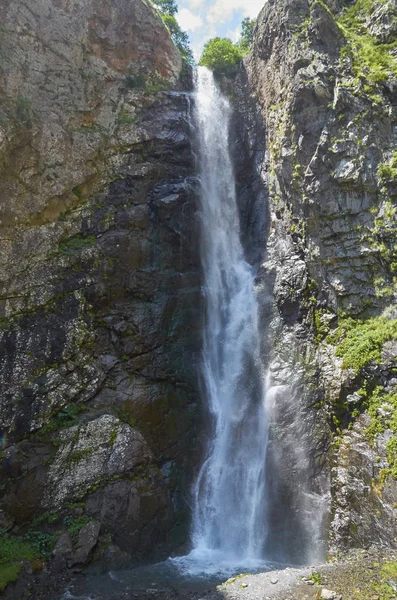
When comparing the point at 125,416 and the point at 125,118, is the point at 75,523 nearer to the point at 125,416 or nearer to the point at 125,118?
the point at 125,416

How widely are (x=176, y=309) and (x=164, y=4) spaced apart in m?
27.6

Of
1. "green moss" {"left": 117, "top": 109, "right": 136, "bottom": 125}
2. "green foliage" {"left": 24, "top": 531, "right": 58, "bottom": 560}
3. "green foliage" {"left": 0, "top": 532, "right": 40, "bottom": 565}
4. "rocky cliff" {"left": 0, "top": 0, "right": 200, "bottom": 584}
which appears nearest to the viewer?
"green foliage" {"left": 0, "top": 532, "right": 40, "bottom": 565}

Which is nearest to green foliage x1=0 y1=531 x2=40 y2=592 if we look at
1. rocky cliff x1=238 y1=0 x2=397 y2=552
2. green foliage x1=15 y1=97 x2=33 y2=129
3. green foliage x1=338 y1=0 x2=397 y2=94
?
rocky cliff x1=238 y1=0 x2=397 y2=552

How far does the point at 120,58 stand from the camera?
19500 millimetres

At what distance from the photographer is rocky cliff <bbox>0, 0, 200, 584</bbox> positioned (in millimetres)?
11797

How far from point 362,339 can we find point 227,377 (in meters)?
5.13

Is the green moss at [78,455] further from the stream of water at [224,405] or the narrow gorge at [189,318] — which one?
the stream of water at [224,405]

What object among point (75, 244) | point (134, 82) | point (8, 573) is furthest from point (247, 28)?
point (8, 573)

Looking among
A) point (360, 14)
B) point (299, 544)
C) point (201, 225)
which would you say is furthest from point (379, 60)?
point (299, 544)

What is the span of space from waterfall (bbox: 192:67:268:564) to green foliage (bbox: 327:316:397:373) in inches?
126

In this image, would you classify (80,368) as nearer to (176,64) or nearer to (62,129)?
(62,129)

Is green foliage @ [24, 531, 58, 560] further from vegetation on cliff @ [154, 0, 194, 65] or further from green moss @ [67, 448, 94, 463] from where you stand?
vegetation on cliff @ [154, 0, 194, 65]

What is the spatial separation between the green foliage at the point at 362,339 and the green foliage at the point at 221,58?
17619 mm

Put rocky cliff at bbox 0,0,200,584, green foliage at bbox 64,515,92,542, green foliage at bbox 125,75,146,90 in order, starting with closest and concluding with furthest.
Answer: green foliage at bbox 64,515,92,542 < rocky cliff at bbox 0,0,200,584 < green foliage at bbox 125,75,146,90
